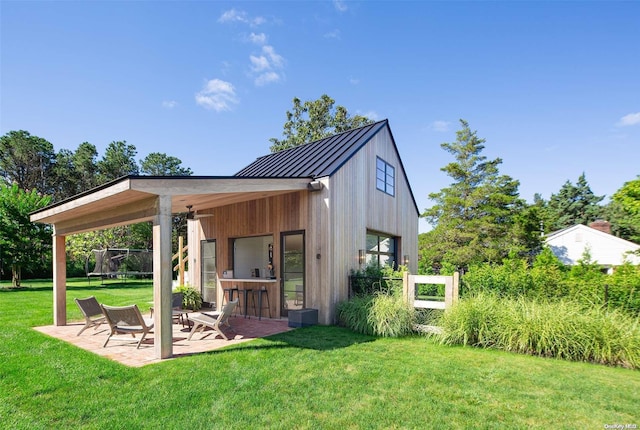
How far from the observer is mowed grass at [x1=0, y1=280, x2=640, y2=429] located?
11.3 ft

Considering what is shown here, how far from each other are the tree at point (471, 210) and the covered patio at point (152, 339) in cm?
1723

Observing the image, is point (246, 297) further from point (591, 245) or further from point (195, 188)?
point (591, 245)

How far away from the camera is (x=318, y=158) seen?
10.2m

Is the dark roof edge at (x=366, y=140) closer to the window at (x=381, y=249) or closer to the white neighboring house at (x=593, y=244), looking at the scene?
the window at (x=381, y=249)

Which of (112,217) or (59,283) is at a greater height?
(112,217)

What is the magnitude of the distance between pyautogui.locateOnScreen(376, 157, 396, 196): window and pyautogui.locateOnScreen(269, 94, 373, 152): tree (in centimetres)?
1798

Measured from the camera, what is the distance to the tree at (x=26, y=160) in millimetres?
33750

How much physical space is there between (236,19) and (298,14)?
2037 mm

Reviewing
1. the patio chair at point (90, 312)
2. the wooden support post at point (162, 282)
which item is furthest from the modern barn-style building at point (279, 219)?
the patio chair at point (90, 312)

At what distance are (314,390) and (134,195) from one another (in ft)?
14.2

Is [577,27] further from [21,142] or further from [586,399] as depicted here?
[21,142]

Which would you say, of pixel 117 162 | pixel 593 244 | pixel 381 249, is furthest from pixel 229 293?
pixel 117 162

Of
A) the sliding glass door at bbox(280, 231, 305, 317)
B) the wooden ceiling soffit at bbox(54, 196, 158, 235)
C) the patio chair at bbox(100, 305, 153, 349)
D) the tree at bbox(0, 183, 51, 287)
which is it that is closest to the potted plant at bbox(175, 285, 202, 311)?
the sliding glass door at bbox(280, 231, 305, 317)

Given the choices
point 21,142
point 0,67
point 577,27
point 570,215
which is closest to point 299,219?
point 577,27
